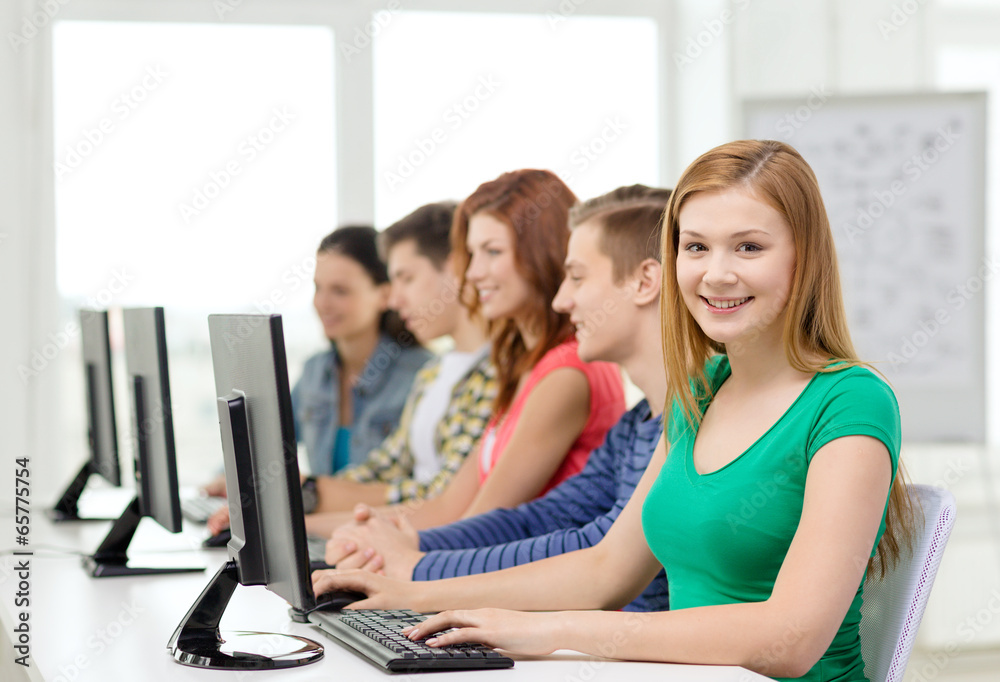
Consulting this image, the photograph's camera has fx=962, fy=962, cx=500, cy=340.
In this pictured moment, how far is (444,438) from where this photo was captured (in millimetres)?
2412

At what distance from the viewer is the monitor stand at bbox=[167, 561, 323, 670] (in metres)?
1.16

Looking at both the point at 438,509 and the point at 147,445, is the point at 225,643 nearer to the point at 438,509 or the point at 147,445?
the point at 147,445

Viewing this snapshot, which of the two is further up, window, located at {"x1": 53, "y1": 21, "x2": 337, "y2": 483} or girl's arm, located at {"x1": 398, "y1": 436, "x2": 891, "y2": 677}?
window, located at {"x1": 53, "y1": 21, "x2": 337, "y2": 483}

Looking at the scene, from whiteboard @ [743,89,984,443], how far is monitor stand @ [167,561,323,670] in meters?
2.57

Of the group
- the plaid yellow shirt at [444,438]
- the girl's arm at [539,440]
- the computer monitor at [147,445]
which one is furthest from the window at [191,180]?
the girl's arm at [539,440]

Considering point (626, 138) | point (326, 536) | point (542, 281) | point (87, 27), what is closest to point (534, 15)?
point (626, 138)

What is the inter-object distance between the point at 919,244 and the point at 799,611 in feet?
8.56

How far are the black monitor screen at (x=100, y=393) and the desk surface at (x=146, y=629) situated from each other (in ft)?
0.65

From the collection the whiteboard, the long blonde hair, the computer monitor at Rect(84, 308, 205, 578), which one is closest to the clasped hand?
the computer monitor at Rect(84, 308, 205, 578)

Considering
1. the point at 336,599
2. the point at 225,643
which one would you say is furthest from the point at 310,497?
the point at 225,643

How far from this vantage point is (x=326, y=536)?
2.15 metres

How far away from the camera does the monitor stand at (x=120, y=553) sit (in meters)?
1.78

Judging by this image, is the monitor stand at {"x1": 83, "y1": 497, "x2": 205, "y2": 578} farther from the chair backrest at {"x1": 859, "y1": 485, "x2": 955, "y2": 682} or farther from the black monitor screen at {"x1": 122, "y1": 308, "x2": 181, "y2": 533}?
the chair backrest at {"x1": 859, "y1": 485, "x2": 955, "y2": 682}

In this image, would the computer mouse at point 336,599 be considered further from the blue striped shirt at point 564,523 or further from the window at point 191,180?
the window at point 191,180
